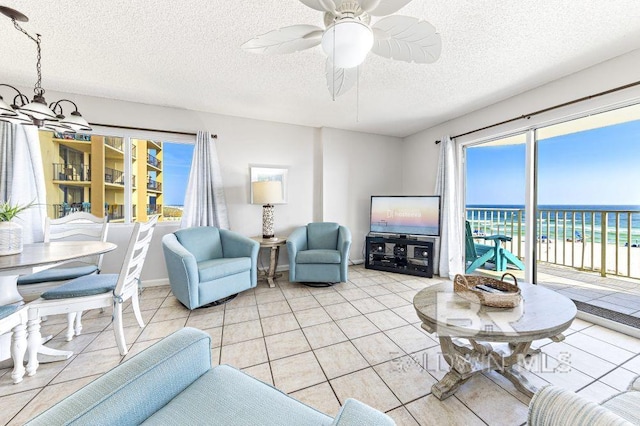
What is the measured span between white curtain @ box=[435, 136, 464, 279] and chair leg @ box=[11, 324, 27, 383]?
13.7 ft

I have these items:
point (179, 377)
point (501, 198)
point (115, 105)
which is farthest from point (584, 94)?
point (115, 105)

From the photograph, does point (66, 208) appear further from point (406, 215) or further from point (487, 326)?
point (406, 215)

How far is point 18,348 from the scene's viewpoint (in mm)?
1470

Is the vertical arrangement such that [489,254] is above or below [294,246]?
below

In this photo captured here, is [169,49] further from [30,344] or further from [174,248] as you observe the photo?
[30,344]

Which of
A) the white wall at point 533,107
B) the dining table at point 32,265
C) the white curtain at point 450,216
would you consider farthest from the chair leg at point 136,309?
the white wall at point 533,107

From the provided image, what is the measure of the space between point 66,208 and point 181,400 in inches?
138

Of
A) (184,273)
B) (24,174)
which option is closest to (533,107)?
(184,273)

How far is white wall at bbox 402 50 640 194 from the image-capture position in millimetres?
2051

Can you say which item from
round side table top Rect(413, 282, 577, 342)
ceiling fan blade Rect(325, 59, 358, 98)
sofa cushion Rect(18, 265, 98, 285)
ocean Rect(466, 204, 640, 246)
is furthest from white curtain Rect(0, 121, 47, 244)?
ocean Rect(466, 204, 640, 246)

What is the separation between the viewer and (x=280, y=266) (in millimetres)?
3881

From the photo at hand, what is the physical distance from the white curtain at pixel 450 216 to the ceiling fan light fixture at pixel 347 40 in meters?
2.94

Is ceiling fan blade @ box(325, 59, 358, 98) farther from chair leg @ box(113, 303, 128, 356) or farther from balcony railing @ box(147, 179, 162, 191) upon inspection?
balcony railing @ box(147, 179, 162, 191)

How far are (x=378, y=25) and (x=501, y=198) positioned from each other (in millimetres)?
4036
